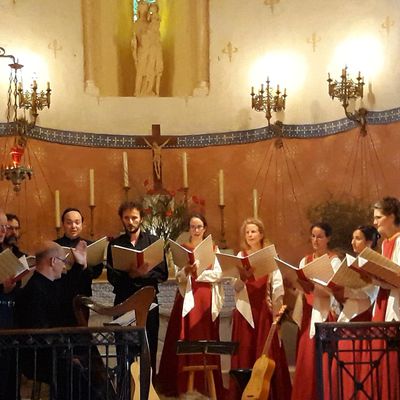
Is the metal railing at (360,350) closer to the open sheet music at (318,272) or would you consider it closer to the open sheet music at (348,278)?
the open sheet music at (348,278)

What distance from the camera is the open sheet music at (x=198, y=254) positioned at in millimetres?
6547

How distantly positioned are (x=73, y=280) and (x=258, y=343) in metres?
1.73

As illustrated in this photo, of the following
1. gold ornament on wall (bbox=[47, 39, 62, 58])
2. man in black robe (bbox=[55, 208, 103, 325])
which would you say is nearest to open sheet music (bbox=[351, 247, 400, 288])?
man in black robe (bbox=[55, 208, 103, 325])

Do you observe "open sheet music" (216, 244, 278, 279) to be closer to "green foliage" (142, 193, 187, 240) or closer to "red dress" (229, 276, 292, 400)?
"red dress" (229, 276, 292, 400)

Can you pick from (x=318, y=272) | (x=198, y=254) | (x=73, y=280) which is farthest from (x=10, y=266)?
(x=318, y=272)

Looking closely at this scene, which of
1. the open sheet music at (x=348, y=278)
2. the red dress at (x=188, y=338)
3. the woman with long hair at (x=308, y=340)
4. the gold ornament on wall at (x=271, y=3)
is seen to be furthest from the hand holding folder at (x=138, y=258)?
the gold ornament on wall at (x=271, y=3)

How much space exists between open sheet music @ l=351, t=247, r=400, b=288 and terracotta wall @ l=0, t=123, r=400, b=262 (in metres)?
3.86

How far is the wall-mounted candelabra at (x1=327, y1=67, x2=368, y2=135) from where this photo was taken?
902cm

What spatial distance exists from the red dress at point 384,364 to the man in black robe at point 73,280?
73.1 inches

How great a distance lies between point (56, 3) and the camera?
32.8 feet

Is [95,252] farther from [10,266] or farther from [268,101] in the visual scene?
Result: [268,101]

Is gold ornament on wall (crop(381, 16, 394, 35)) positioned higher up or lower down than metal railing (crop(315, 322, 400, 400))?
higher up

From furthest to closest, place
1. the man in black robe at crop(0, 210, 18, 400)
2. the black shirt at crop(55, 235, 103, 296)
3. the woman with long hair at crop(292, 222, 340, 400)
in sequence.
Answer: the woman with long hair at crop(292, 222, 340, 400), the black shirt at crop(55, 235, 103, 296), the man in black robe at crop(0, 210, 18, 400)

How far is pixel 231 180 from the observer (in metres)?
9.96
